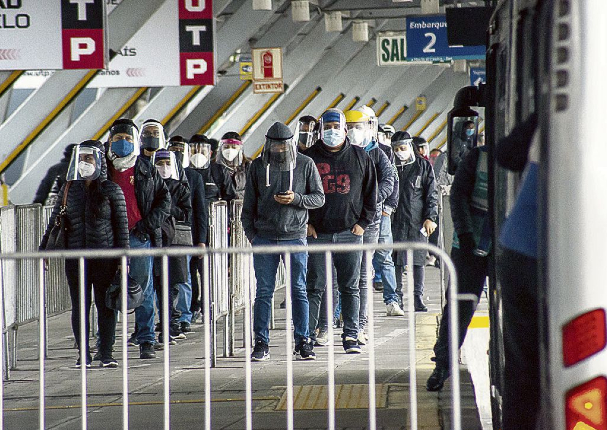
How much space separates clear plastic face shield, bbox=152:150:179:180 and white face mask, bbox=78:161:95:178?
205cm

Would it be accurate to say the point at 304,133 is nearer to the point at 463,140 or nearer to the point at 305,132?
the point at 305,132

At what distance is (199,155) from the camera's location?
50.3 ft

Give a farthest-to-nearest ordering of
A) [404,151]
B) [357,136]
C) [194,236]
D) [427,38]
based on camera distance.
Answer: [427,38]
[404,151]
[357,136]
[194,236]

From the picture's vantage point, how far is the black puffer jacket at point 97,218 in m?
10.1

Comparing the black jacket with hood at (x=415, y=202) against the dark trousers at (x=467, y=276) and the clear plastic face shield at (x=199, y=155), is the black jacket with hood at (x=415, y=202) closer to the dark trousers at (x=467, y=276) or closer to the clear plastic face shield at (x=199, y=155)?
the clear plastic face shield at (x=199, y=155)

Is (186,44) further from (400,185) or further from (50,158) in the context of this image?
(50,158)

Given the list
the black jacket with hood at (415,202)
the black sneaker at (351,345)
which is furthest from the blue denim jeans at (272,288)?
the black jacket with hood at (415,202)

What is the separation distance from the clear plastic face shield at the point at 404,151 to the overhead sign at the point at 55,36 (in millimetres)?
3582

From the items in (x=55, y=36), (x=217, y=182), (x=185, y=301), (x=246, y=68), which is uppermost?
(x=246, y=68)

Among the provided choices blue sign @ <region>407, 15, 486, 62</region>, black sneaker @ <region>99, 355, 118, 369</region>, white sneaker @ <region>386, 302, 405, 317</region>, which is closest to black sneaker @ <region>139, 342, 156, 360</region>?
black sneaker @ <region>99, 355, 118, 369</region>

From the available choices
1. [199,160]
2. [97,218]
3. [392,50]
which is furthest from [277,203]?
[392,50]

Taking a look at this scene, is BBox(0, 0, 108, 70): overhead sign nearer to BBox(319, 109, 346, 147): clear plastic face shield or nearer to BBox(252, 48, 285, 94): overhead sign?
BBox(319, 109, 346, 147): clear plastic face shield

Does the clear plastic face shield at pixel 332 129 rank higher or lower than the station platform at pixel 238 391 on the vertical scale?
higher

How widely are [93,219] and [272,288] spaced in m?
1.47
